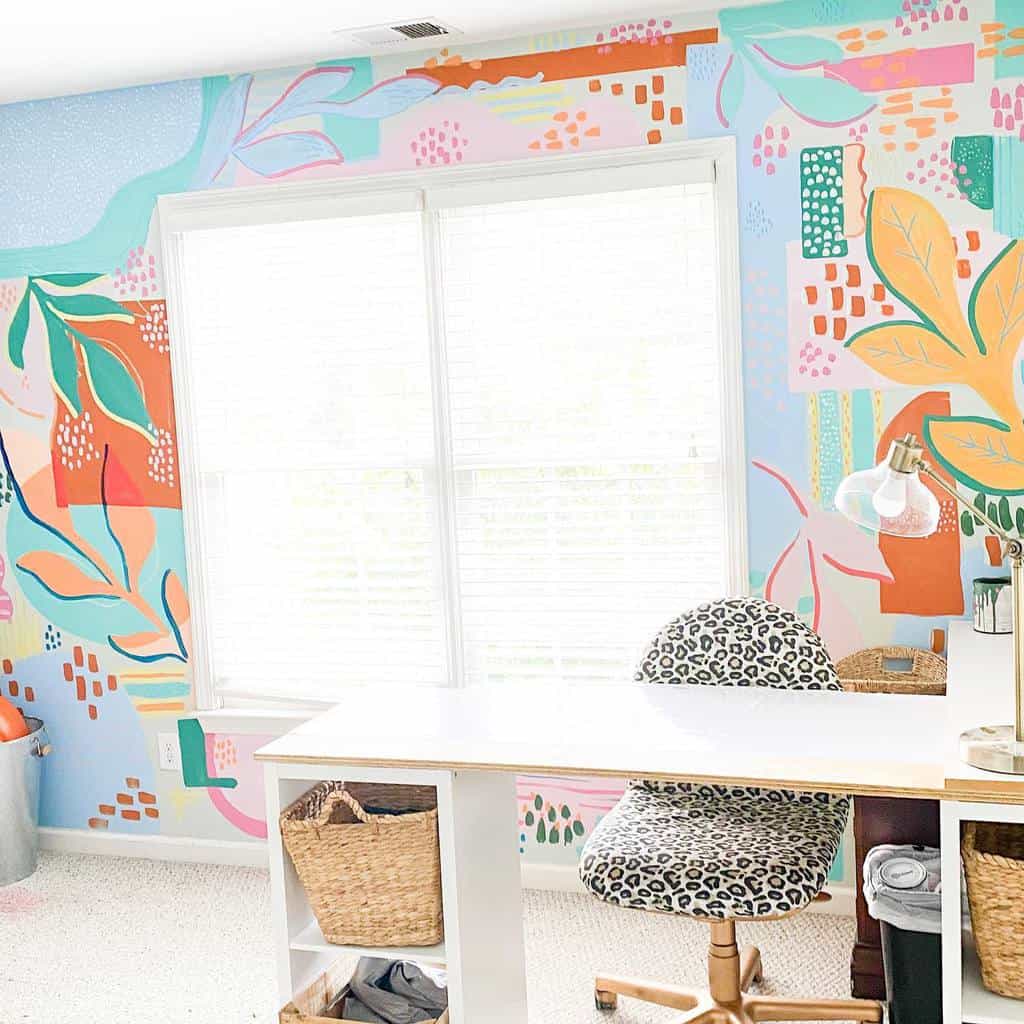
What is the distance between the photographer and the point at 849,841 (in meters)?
3.46

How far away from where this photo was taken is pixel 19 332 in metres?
4.10

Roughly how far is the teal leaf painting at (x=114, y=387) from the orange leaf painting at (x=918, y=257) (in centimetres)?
221

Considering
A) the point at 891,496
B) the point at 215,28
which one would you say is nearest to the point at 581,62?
the point at 215,28

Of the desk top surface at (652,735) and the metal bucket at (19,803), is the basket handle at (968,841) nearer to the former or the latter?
the desk top surface at (652,735)

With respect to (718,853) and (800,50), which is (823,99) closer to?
(800,50)

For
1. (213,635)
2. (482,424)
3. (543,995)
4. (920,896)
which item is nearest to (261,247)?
(482,424)

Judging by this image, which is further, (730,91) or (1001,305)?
(730,91)

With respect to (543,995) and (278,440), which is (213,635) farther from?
(543,995)

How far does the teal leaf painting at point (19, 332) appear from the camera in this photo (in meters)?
4.09

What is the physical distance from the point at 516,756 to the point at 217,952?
1535 mm

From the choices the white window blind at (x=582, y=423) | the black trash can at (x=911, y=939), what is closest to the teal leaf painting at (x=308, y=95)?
the white window blind at (x=582, y=423)

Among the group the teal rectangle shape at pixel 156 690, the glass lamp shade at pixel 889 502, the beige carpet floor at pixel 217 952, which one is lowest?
the beige carpet floor at pixel 217 952

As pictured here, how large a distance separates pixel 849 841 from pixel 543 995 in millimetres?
943

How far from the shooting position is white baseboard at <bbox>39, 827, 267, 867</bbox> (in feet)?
13.3
